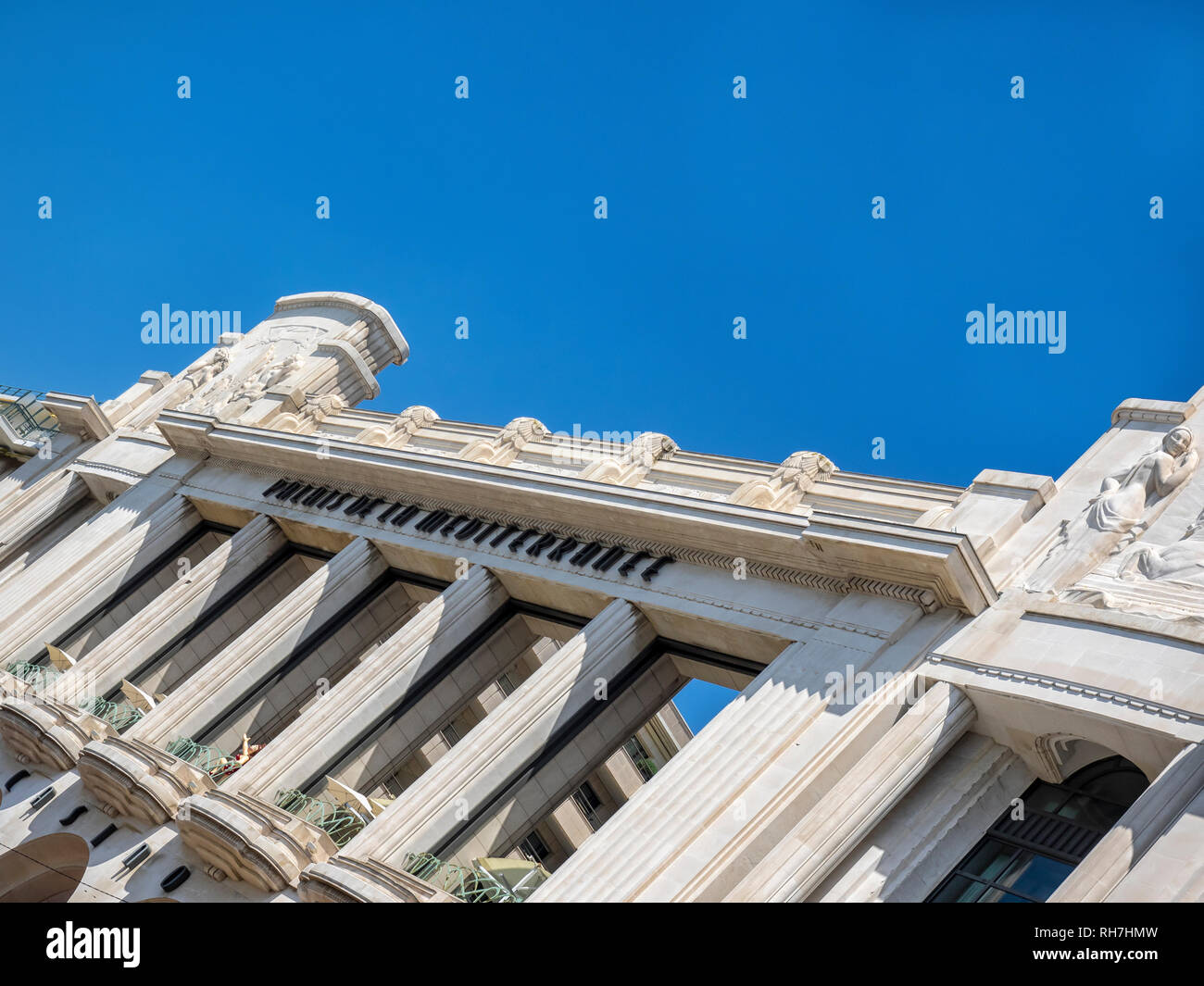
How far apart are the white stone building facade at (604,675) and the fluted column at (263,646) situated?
0.33ft

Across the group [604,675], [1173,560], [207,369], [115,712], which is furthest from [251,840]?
[207,369]

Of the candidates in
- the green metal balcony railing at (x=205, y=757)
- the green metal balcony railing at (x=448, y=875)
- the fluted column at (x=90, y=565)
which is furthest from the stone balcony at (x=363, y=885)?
the fluted column at (x=90, y=565)

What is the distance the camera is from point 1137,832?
54.2ft

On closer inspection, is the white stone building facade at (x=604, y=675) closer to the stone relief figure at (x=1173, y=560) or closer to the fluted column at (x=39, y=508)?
the stone relief figure at (x=1173, y=560)

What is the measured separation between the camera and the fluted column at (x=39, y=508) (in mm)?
42250

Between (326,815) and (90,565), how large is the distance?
15471mm

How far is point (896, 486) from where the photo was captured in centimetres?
2809

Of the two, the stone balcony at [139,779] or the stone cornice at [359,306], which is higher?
the stone cornice at [359,306]

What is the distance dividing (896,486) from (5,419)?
36.7 metres

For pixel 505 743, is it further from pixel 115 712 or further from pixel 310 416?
pixel 310 416

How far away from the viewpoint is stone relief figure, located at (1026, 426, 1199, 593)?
22156 mm

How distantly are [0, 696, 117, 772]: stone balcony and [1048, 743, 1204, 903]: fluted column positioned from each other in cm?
2148

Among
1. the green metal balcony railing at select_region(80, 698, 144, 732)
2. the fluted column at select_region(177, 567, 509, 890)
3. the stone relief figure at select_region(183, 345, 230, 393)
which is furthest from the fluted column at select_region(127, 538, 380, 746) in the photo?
the stone relief figure at select_region(183, 345, 230, 393)
